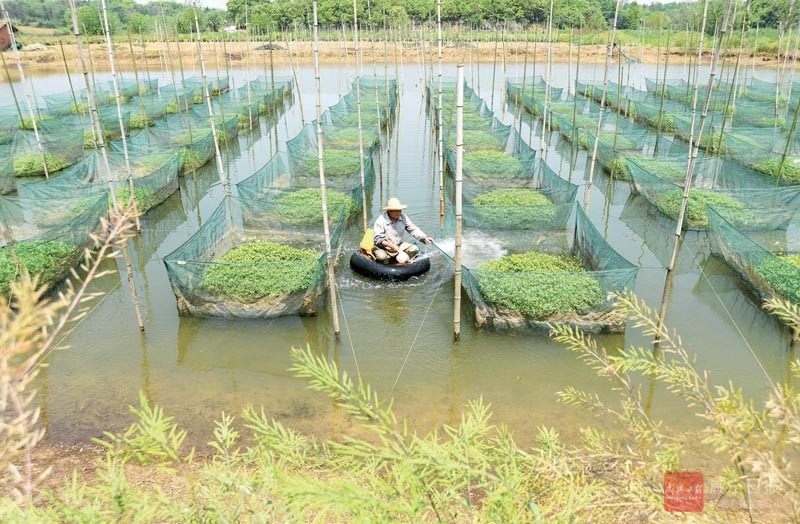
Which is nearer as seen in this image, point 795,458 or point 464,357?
point 795,458

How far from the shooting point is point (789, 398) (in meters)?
1.95

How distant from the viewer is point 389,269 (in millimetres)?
10273

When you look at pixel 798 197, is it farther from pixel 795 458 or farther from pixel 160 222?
pixel 160 222

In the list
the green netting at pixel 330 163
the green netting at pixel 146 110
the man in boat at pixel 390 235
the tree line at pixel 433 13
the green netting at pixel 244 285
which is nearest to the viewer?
the green netting at pixel 244 285

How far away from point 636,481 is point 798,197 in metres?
11.4

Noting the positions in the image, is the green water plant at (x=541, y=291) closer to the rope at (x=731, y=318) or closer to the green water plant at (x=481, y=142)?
the rope at (x=731, y=318)

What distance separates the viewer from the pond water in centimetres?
714

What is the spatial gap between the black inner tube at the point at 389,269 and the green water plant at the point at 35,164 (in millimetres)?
11746

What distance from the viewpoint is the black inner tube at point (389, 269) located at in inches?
405

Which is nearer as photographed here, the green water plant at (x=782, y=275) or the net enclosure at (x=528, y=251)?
the green water plant at (x=782, y=275)

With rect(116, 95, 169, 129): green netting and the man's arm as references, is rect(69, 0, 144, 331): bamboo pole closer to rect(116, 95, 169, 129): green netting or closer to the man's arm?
the man's arm

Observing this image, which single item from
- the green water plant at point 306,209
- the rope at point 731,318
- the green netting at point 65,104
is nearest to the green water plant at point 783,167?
the rope at point 731,318

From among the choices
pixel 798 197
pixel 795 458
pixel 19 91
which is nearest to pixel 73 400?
pixel 795 458

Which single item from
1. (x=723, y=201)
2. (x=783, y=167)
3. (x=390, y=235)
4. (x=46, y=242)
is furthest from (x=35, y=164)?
(x=783, y=167)
